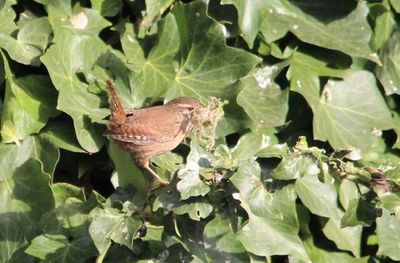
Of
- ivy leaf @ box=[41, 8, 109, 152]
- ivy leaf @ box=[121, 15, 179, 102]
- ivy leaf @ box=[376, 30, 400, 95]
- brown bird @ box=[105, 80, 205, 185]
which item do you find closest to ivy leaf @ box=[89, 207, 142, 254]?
brown bird @ box=[105, 80, 205, 185]

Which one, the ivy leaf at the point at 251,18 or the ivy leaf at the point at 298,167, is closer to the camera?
the ivy leaf at the point at 298,167

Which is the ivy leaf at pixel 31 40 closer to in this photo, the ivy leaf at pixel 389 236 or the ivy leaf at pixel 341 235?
the ivy leaf at pixel 341 235

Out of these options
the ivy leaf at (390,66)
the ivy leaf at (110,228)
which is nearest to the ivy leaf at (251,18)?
the ivy leaf at (390,66)

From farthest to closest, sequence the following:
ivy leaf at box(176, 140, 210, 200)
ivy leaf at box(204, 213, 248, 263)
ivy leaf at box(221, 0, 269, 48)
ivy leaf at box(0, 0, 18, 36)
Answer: ivy leaf at box(0, 0, 18, 36) → ivy leaf at box(221, 0, 269, 48) → ivy leaf at box(204, 213, 248, 263) → ivy leaf at box(176, 140, 210, 200)

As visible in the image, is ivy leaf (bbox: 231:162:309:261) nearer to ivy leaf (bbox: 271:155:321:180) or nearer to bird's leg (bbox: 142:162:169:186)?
ivy leaf (bbox: 271:155:321:180)

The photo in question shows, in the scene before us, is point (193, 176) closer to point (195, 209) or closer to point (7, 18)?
point (195, 209)

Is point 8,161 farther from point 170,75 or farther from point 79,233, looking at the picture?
point 170,75

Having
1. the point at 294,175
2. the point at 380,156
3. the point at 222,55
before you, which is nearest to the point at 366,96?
the point at 380,156

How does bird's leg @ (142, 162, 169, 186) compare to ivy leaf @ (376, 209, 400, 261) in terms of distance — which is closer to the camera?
bird's leg @ (142, 162, 169, 186)

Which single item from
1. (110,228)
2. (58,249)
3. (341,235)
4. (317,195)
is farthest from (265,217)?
(341,235)
